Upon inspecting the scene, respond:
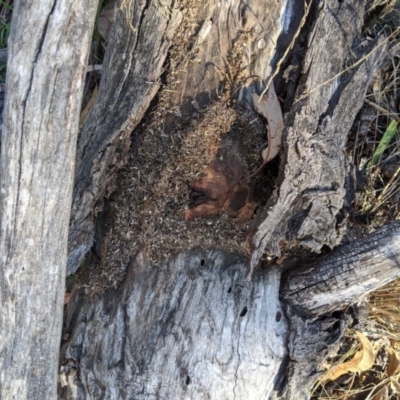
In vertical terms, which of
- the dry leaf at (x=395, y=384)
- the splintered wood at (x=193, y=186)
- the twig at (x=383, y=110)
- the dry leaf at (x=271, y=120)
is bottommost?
the dry leaf at (x=395, y=384)

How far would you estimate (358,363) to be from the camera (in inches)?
99.3

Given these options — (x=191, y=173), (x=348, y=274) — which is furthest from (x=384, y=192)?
(x=191, y=173)

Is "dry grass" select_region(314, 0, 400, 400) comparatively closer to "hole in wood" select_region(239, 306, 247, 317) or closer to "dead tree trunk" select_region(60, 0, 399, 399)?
"dead tree trunk" select_region(60, 0, 399, 399)

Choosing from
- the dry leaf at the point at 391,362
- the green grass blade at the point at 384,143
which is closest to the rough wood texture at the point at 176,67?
the green grass blade at the point at 384,143

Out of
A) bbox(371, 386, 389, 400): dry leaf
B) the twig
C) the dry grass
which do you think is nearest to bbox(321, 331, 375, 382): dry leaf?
the dry grass

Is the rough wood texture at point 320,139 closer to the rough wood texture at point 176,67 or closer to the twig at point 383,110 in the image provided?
the rough wood texture at point 176,67

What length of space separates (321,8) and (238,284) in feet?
3.61

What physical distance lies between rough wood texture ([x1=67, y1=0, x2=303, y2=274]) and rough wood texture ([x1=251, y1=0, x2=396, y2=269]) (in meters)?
0.16

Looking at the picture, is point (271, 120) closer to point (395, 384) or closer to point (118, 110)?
point (118, 110)

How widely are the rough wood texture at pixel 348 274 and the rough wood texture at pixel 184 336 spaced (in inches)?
4.6

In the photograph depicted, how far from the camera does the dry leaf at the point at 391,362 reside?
2.55m

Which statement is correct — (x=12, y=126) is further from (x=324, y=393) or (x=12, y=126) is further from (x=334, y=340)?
(x=324, y=393)

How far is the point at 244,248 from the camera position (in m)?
2.04

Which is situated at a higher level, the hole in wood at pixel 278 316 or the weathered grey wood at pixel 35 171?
the weathered grey wood at pixel 35 171
